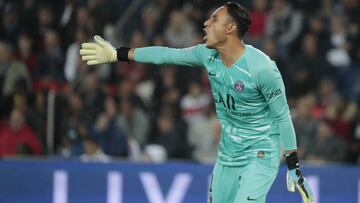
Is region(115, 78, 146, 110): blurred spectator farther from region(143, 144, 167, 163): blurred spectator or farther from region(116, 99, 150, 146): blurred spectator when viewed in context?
region(143, 144, 167, 163): blurred spectator

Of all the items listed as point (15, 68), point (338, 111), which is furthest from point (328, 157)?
point (15, 68)

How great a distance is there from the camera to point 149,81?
13.8 meters

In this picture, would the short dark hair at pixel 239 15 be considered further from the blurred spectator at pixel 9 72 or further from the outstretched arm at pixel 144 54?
the blurred spectator at pixel 9 72

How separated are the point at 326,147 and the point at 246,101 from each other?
516 centimetres

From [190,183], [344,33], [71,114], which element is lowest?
[190,183]

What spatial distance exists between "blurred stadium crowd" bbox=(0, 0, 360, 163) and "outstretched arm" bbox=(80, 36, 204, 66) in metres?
4.50

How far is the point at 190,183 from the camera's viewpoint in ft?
36.9

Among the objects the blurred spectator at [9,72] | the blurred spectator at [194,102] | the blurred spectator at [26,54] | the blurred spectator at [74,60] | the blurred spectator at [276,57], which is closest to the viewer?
the blurred spectator at [194,102]

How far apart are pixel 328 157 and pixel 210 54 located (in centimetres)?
512

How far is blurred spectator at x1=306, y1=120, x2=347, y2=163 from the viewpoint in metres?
12.3

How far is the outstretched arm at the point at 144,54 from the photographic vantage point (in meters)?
7.55

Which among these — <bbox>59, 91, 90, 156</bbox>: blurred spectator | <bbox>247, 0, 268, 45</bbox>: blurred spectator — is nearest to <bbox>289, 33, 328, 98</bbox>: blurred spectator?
<bbox>247, 0, 268, 45</bbox>: blurred spectator

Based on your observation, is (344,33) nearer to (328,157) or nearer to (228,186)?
(328,157)

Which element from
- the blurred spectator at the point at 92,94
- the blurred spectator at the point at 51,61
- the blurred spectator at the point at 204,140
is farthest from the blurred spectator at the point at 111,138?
the blurred spectator at the point at 51,61
